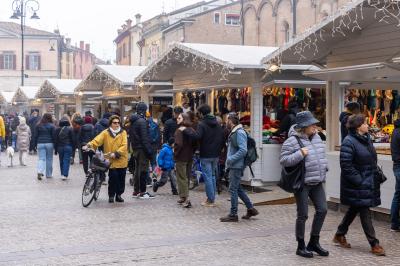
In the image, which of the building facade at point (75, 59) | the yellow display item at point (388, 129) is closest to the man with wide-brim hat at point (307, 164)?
the yellow display item at point (388, 129)

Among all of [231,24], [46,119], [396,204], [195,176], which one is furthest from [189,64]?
[231,24]

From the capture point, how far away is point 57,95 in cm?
3269

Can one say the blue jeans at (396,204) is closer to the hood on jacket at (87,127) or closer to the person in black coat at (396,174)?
the person in black coat at (396,174)

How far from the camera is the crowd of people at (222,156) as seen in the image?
8141 mm

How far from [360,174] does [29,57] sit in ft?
207

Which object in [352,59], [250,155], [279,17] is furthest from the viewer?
[279,17]

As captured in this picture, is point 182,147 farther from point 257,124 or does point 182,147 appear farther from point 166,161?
point 257,124

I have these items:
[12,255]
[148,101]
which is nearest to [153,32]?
[148,101]

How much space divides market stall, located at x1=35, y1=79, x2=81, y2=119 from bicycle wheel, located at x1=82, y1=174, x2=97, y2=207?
60.5 feet

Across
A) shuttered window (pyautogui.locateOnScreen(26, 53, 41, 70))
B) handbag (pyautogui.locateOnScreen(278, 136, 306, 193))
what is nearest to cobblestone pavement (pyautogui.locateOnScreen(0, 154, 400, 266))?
handbag (pyautogui.locateOnScreen(278, 136, 306, 193))

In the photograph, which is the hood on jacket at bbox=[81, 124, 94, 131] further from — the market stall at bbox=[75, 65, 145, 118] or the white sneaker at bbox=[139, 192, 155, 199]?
the white sneaker at bbox=[139, 192, 155, 199]

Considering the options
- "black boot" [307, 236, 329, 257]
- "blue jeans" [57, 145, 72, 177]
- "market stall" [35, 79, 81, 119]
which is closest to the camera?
"black boot" [307, 236, 329, 257]

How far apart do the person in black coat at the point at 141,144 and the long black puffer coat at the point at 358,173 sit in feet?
18.6

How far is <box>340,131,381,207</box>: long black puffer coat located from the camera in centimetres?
815
